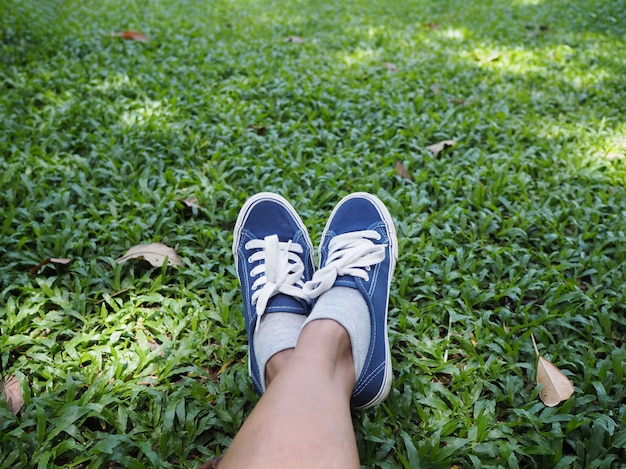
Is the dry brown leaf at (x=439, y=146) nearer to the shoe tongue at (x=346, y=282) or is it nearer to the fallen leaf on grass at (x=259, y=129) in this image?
the fallen leaf on grass at (x=259, y=129)

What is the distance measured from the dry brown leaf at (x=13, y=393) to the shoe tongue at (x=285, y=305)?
739mm

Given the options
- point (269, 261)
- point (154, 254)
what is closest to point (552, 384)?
point (269, 261)

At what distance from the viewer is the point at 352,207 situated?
1.87m

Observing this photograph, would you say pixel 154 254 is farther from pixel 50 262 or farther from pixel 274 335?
pixel 274 335

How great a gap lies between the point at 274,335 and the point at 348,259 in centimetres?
37

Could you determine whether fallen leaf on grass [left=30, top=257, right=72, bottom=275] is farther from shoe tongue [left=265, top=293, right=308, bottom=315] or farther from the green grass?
shoe tongue [left=265, top=293, right=308, bottom=315]

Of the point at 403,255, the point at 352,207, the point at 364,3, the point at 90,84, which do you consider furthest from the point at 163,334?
the point at 364,3

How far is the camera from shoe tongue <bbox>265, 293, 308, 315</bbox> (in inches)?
58.1

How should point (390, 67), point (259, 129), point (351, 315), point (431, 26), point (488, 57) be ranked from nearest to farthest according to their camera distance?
point (351, 315) < point (259, 129) < point (390, 67) < point (488, 57) < point (431, 26)

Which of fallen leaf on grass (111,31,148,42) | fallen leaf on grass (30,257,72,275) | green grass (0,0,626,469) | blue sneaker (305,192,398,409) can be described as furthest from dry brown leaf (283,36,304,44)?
fallen leaf on grass (30,257,72,275)

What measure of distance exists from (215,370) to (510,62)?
3.37 m

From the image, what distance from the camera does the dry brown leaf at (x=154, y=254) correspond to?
1.83m

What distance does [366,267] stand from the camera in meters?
1.59

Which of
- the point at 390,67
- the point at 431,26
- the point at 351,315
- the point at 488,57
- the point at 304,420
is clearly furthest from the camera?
the point at 431,26
